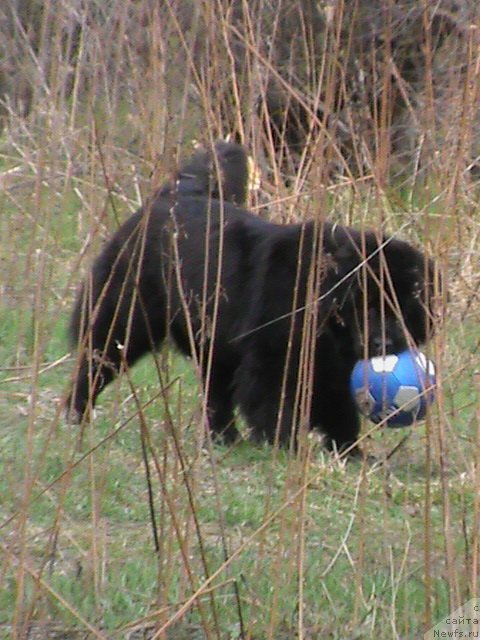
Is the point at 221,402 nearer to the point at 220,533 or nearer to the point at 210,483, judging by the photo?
the point at 210,483

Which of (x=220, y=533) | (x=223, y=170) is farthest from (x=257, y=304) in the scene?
(x=220, y=533)

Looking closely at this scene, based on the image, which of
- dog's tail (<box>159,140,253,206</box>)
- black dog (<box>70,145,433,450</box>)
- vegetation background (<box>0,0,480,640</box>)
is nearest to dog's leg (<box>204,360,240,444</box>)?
vegetation background (<box>0,0,480,640</box>)

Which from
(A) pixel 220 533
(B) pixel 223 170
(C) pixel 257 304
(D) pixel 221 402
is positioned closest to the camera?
(A) pixel 220 533

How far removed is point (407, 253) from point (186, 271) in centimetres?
88

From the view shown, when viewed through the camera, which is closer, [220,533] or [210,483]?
[220,533]

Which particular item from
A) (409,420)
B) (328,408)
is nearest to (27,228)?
(328,408)

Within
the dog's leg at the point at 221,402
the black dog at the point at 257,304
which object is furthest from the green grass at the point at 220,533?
the dog's leg at the point at 221,402

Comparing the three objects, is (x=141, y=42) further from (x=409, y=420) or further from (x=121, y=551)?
(x=121, y=551)

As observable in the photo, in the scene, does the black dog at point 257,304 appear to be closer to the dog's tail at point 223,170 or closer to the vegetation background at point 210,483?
the dog's tail at point 223,170

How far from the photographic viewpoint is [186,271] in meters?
5.01

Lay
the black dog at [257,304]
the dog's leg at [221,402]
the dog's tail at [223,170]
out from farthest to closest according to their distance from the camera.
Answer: the dog's leg at [221,402], the dog's tail at [223,170], the black dog at [257,304]

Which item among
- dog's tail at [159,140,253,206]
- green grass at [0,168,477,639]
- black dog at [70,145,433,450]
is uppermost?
dog's tail at [159,140,253,206]

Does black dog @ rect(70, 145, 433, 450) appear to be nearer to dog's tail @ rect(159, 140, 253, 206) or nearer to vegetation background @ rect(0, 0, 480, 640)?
dog's tail @ rect(159, 140, 253, 206)

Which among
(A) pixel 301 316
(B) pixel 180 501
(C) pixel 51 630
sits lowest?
(C) pixel 51 630
